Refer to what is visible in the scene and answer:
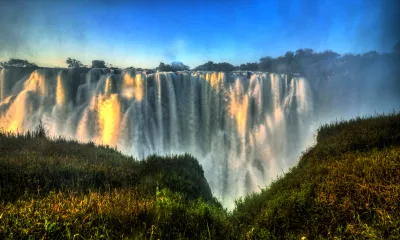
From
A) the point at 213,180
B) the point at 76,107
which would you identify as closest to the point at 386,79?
the point at 213,180

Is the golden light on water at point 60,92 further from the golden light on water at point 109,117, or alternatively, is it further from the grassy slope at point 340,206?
the grassy slope at point 340,206

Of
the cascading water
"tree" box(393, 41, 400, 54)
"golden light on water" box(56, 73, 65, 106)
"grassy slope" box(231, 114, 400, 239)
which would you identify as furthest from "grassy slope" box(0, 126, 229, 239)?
"tree" box(393, 41, 400, 54)

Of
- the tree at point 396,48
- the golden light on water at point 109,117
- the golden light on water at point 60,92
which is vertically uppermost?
the tree at point 396,48

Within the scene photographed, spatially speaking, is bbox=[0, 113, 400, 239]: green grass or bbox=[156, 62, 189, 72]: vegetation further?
bbox=[156, 62, 189, 72]: vegetation

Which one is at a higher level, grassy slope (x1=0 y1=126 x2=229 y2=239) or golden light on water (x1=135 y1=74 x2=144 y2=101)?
golden light on water (x1=135 y1=74 x2=144 y2=101)

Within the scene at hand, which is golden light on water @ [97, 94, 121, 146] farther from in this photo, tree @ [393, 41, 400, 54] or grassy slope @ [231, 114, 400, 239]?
tree @ [393, 41, 400, 54]

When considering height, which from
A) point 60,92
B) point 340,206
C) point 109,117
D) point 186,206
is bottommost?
point 109,117

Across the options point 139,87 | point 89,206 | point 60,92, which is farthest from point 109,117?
point 89,206

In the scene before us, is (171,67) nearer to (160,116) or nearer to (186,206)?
(160,116)

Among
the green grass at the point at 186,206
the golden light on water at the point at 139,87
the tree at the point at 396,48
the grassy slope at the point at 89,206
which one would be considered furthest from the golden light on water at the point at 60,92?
the tree at the point at 396,48

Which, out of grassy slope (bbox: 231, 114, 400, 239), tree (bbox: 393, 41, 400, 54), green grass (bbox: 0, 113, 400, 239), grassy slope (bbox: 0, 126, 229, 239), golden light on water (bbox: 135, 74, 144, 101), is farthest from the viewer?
tree (bbox: 393, 41, 400, 54)
